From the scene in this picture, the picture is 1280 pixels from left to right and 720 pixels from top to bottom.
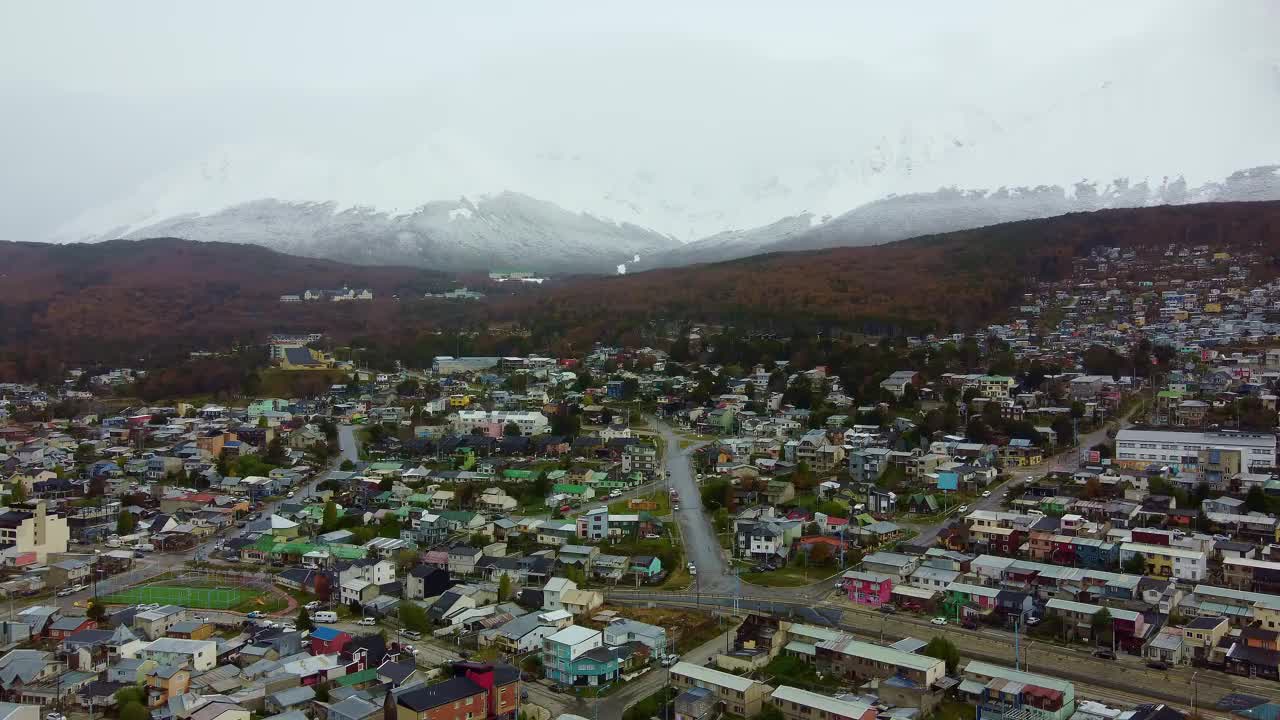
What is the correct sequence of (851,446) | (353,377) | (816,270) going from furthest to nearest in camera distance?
(816,270)
(353,377)
(851,446)

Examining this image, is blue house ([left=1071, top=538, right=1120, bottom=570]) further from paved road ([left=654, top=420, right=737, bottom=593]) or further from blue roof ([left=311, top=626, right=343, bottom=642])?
blue roof ([left=311, top=626, right=343, bottom=642])

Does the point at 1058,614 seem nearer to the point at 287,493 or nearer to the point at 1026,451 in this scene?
the point at 1026,451

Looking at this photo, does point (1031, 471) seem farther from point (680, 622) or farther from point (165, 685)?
point (165, 685)

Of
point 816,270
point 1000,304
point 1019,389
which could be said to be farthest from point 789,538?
point 816,270

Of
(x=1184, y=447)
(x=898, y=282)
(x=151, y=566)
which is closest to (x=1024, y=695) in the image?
(x=1184, y=447)

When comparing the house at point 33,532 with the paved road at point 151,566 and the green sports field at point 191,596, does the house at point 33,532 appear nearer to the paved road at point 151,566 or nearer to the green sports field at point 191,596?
the paved road at point 151,566

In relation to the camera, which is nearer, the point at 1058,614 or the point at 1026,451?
the point at 1058,614
